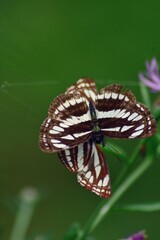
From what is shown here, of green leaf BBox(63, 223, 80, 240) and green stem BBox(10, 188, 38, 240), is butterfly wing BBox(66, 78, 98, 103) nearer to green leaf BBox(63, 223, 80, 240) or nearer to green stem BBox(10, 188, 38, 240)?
green leaf BBox(63, 223, 80, 240)

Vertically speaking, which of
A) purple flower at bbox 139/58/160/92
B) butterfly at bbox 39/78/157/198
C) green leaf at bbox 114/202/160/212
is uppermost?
purple flower at bbox 139/58/160/92

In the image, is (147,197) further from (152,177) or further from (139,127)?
(139,127)

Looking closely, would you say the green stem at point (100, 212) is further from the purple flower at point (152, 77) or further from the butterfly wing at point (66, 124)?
the butterfly wing at point (66, 124)

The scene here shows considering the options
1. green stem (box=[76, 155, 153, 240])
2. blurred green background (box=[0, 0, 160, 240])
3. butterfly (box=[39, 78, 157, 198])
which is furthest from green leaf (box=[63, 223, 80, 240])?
blurred green background (box=[0, 0, 160, 240])

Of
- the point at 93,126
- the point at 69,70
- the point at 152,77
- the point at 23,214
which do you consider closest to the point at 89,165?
the point at 93,126

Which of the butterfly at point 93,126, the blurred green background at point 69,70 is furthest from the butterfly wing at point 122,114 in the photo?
the blurred green background at point 69,70
